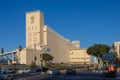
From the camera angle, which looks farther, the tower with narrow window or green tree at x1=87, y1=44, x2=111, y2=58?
the tower with narrow window

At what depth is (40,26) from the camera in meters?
179

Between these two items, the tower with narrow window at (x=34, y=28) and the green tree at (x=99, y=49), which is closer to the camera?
the green tree at (x=99, y=49)

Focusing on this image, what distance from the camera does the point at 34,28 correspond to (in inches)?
7087

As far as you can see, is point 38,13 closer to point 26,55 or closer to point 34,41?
point 34,41

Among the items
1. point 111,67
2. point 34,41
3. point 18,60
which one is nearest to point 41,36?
point 34,41

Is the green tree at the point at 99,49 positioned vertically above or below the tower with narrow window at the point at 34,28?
below

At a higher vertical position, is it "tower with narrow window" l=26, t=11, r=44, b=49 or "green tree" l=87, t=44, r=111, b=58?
"tower with narrow window" l=26, t=11, r=44, b=49

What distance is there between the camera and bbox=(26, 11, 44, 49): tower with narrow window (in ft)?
582

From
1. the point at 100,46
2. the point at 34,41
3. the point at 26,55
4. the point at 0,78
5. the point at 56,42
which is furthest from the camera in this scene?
the point at 56,42

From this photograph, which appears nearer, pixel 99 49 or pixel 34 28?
pixel 99 49

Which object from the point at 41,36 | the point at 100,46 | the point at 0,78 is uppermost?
the point at 41,36

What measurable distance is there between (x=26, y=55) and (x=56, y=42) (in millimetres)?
49545

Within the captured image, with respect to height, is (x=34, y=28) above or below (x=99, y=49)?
above

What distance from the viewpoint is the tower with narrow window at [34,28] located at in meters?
178
